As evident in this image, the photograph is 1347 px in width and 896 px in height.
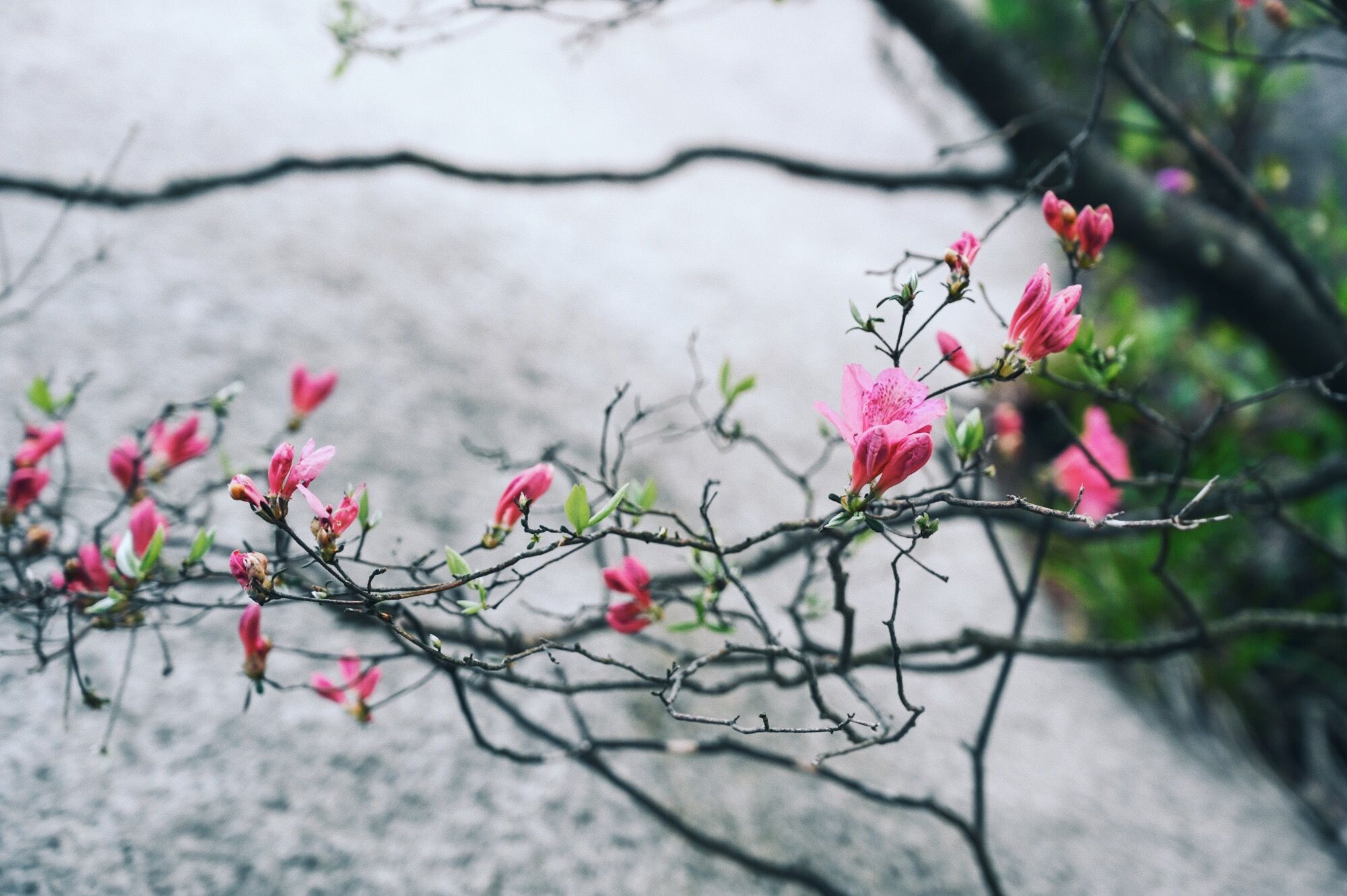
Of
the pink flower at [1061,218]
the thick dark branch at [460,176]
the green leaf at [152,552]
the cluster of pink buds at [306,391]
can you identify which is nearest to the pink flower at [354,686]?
the green leaf at [152,552]

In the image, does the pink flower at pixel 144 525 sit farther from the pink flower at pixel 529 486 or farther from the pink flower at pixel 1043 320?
the pink flower at pixel 1043 320

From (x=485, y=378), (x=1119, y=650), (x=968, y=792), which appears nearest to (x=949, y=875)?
(x=968, y=792)

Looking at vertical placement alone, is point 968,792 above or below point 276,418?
below

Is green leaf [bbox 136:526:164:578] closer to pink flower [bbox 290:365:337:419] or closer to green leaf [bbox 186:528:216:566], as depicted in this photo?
green leaf [bbox 186:528:216:566]

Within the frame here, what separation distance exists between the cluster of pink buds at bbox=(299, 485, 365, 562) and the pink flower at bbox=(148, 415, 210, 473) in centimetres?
35

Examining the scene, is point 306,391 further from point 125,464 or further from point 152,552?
point 152,552

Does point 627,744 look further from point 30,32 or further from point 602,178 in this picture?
point 30,32

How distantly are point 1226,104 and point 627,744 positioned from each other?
5.71ft

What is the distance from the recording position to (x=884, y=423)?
47 centimetres

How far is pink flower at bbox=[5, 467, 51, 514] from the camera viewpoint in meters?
0.63

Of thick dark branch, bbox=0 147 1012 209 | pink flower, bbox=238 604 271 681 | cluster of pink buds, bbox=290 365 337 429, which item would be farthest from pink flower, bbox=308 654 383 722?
thick dark branch, bbox=0 147 1012 209

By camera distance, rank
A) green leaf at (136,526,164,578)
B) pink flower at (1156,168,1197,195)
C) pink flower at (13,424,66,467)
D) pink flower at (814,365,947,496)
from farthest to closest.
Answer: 1. pink flower at (1156,168,1197,195)
2. pink flower at (13,424,66,467)
3. green leaf at (136,526,164,578)
4. pink flower at (814,365,947,496)

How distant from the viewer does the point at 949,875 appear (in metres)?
0.93

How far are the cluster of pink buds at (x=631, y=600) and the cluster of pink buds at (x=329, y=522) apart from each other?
0.21 meters
